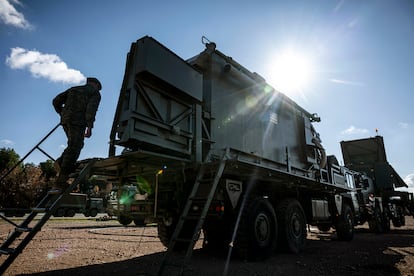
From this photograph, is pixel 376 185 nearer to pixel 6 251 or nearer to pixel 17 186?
pixel 6 251

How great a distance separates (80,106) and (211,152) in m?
2.53

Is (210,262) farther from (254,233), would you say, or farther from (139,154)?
(139,154)

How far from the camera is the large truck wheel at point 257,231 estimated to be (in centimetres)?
513

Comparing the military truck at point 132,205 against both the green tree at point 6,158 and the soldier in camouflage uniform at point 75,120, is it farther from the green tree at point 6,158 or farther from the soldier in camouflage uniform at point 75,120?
the green tree at point 6,158

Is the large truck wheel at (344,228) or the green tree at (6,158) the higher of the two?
the green tree at (6,158)

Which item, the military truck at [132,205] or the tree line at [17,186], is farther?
the tree line at [17,186]

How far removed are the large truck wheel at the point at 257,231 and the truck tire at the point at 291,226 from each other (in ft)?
1.59

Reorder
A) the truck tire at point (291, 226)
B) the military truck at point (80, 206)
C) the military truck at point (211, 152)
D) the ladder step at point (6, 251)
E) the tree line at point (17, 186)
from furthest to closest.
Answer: the military truck at point (80, 206)
the tree line at point (17, 186)
the truck tire at point (291, 226)
the military truck at point (211, 152)
the ladder step at point (6, 251)

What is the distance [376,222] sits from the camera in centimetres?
1216

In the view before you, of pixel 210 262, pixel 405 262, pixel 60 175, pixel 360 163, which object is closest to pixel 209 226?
pixel 210 262

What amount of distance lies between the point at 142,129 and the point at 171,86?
95cm

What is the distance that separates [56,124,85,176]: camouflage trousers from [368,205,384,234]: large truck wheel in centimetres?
1289

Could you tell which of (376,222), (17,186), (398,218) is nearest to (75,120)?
(376,222)

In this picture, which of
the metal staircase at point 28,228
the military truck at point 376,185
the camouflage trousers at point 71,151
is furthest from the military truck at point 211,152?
the military truck at point 376,185
